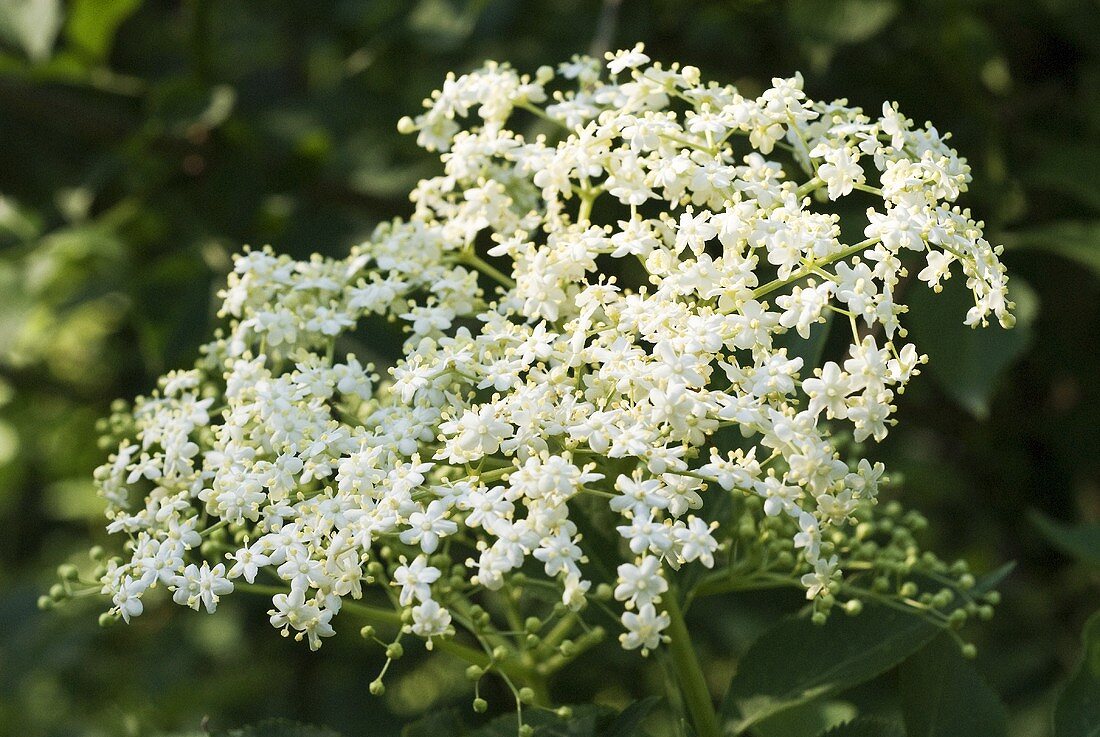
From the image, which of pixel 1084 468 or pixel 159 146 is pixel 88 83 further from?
pixel 1084 468

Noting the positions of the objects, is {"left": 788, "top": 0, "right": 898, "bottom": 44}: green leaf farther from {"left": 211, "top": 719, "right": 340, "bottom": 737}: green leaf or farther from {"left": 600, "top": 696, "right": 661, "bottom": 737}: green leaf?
{"left": 211, "top": 719, "right": 340, "bottom": 737}: green leaf

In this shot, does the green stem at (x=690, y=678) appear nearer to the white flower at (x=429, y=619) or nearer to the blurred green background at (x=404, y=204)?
the white flower at (x=429, y=619)

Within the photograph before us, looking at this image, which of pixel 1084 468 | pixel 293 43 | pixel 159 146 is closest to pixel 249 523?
pixel 159 146

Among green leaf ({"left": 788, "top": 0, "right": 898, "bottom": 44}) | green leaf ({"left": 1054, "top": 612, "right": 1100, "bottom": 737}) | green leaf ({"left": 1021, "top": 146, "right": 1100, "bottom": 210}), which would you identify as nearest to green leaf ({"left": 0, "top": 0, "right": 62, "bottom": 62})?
green leaf ({"left": 788, "top": 0, "right": 898, "bottom": 44})

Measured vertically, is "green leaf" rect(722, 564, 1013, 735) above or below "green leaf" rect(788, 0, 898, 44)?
below

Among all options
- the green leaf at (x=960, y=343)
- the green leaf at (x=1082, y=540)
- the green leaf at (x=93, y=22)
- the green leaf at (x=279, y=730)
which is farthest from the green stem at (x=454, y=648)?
the green leaf at (x=93, y=22)

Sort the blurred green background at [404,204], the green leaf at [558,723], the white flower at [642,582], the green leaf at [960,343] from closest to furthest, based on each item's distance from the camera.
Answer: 1. the white flower at [642,582]
2. the green leaf at [558,723]
3. the green leaf at [960,343]
4. the blurred green background at [404,204]
